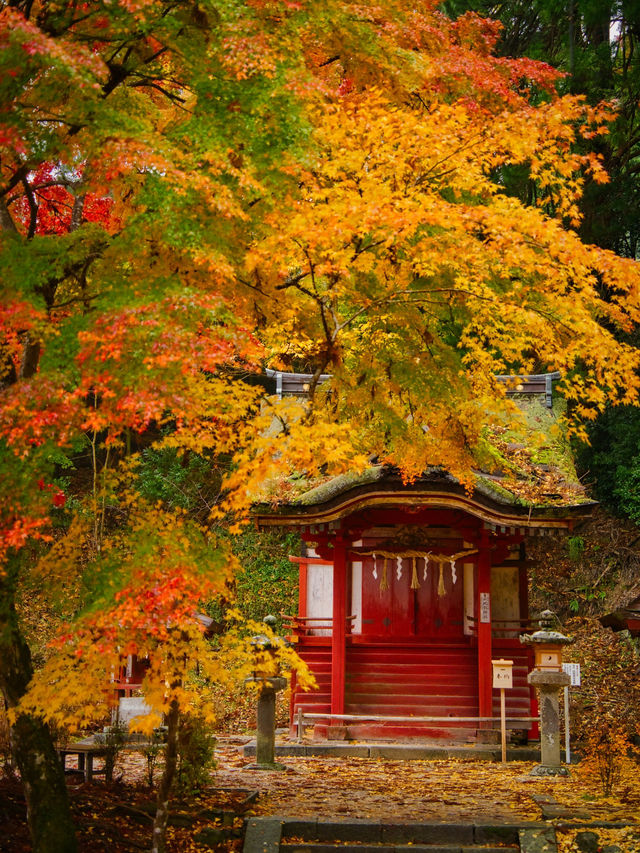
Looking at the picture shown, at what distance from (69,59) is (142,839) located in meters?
6.89

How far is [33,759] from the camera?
26.0 feet

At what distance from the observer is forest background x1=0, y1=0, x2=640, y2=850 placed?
6.77 meters

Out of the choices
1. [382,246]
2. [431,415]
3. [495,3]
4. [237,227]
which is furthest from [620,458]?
[237,227]

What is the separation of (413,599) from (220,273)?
36.0 ft

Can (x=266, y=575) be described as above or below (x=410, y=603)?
above

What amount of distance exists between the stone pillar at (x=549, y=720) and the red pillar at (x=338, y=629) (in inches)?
143

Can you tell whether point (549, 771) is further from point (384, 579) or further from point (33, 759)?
point (33, 759)

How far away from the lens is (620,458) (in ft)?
70.3

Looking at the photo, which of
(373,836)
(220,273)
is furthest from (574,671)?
(220,273)

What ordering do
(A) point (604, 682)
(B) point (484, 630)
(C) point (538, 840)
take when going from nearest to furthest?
(C) point (538, 840)
(B) point (484, 630)
(A) point (604, 682)

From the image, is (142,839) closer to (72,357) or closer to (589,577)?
(72,357)

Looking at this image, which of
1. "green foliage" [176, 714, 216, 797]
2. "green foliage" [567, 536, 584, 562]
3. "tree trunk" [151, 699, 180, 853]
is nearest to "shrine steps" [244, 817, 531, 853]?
"green foliage" [176, 714, 216, 797]

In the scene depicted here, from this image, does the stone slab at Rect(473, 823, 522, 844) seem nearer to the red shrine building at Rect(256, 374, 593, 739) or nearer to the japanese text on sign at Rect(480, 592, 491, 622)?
the red shrine building at Rect(256, 374, 593, 739)

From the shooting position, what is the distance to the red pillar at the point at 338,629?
1474 centimetres
